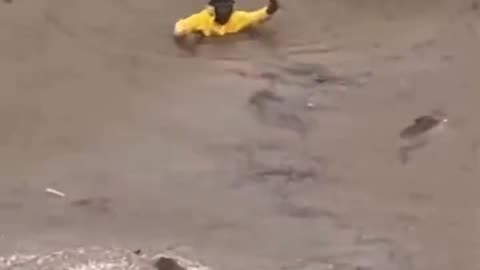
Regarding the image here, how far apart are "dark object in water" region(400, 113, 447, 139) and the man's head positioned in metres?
0.89

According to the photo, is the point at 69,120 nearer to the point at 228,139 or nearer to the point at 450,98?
the point at 228,139

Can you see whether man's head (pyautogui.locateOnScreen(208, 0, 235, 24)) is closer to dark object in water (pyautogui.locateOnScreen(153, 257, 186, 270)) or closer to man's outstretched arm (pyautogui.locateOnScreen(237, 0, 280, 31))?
man's outstretched arm (pyautogui.locateOnScreen(237, 0, 280, 31))

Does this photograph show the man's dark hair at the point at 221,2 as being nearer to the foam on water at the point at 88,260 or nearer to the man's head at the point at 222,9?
the man's head at the point at 222,9

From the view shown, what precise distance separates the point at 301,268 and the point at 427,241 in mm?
374

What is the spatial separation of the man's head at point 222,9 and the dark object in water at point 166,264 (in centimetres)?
155

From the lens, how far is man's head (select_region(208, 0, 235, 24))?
4.47m

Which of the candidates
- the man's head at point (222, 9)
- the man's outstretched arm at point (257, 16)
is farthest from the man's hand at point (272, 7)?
the man's head at point (222, 9)

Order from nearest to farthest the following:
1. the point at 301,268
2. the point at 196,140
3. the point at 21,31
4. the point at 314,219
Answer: the point at 301,268 → the point at 314,219 → the point at 196,140 → the point at 21,31

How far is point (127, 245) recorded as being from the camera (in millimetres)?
3307

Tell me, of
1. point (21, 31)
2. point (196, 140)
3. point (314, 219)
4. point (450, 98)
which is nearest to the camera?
point (314, 219)

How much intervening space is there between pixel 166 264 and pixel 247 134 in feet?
2.97

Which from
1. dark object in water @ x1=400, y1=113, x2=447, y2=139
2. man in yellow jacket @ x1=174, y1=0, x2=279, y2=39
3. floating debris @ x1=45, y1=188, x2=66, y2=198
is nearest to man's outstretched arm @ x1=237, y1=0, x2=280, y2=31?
man in yellow jacket @ x1=174, y1=0, x2=279, y2=39

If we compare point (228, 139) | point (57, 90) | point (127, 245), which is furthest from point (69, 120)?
point (127, 245)

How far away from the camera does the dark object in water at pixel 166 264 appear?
10.1 ft
